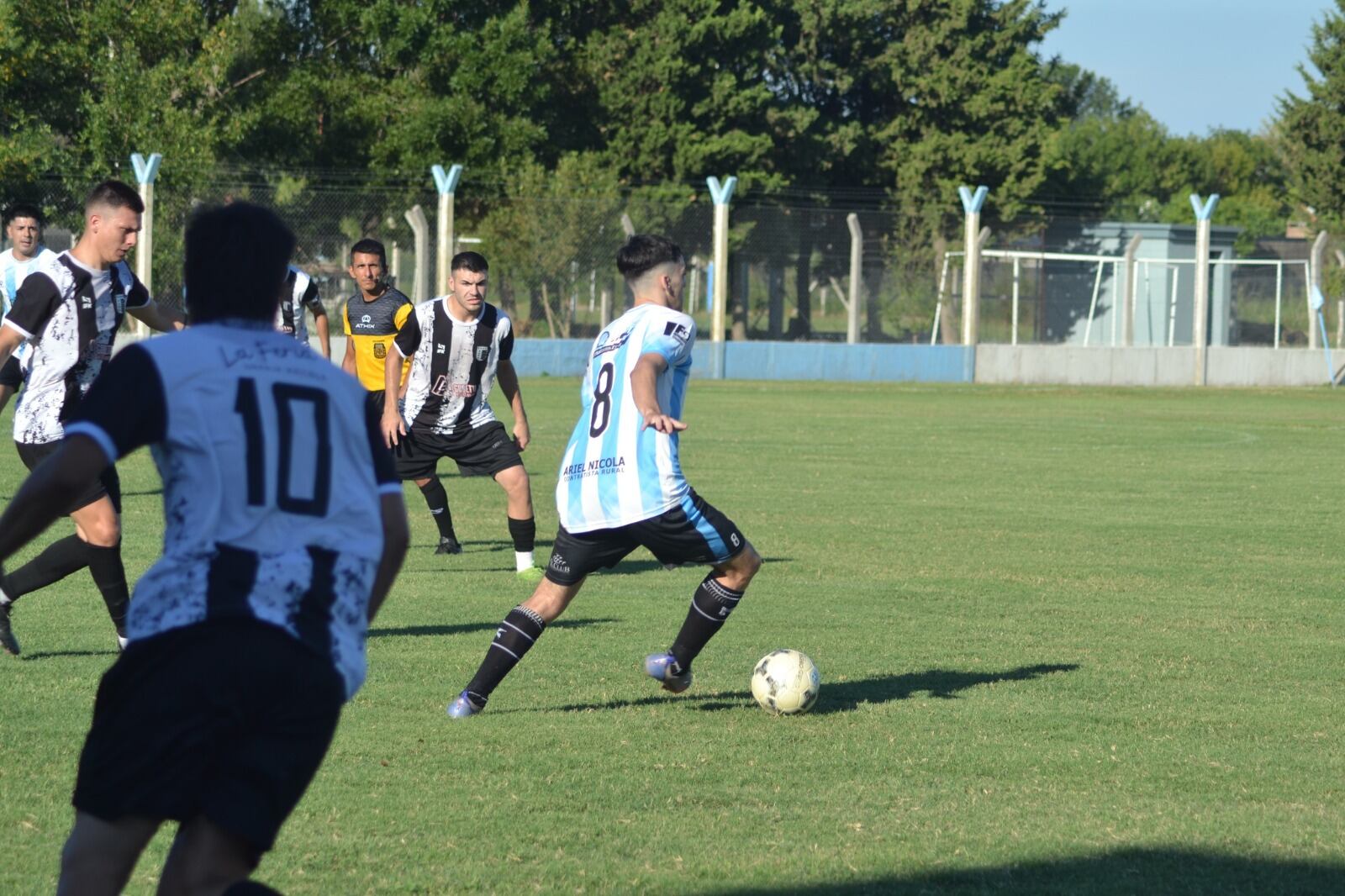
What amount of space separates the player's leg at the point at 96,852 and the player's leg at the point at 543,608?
330 centimetres

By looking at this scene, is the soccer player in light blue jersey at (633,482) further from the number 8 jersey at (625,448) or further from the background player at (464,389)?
the background player at (464,389)

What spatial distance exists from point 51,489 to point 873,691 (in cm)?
451

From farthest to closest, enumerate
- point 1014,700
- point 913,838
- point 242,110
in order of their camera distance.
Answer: point 242,110 < point 1014,700 < point 913,838

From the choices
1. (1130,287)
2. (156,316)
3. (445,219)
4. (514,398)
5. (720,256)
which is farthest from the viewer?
(1130,287)

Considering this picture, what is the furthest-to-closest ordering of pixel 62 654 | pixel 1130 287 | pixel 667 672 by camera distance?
pixel 1130 287 → pixel 62 654 → pixel 667 672

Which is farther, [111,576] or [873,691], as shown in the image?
[111,576]

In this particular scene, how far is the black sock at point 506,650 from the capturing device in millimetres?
6234

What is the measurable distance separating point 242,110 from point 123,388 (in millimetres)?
34934

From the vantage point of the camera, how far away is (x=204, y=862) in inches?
112

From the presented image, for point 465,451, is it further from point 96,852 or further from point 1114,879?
point 96,852

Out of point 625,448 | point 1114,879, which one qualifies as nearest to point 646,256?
point 625,448

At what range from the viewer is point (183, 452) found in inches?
117

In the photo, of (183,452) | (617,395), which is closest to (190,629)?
(183,452)

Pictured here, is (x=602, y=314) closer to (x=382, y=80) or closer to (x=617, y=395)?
(x=382, y=80)
